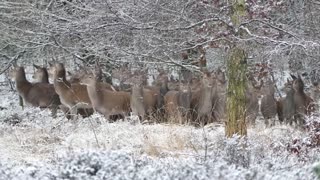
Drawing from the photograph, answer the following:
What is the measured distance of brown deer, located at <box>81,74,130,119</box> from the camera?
16016mm

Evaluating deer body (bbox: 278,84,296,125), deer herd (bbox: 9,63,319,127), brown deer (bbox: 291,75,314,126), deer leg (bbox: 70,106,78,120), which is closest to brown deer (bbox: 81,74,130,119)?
deer herd (bbox: 9,63,319,127)

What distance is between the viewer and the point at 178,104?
15648 mm

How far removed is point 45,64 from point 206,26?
47.4ft

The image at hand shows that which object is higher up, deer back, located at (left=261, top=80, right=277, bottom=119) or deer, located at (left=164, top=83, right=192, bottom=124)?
deer, located at (left=164, top=83, right=192, bottom=124)

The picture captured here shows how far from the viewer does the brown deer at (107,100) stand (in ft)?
52.5

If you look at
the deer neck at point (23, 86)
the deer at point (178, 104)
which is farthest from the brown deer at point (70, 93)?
the deer at point (178, 104)

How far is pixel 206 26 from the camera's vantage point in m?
11.5

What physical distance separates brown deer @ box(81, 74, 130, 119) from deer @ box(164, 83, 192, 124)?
925 mm

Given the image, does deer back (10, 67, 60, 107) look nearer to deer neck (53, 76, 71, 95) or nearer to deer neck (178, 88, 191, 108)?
deer neck (53, 76, 71, 95)

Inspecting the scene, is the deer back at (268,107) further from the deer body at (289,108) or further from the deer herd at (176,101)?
the deer body at (289,108)

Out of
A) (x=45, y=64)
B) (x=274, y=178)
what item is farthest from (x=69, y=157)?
(x=45, y=64)

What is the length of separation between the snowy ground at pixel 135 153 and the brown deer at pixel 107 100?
0.55m

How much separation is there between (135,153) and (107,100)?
230 inches

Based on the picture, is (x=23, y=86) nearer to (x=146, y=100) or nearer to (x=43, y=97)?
(x=43, y=97)
